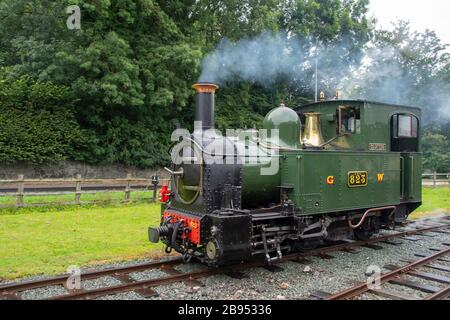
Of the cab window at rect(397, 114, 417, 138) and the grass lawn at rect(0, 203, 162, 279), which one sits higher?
the cab window at rect(397, 114, 417, 138)

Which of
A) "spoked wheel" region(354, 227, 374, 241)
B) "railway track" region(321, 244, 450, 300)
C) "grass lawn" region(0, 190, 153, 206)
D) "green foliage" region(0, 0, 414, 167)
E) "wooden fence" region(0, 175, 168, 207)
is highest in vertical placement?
"green foliage" region(0, 0, 414, 167)

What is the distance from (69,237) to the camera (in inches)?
338

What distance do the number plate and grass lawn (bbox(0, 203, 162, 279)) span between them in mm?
3841

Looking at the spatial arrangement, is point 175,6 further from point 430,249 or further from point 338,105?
point 430,249

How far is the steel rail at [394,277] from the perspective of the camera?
5.29m

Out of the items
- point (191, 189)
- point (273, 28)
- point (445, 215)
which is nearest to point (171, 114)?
point (273, 28)

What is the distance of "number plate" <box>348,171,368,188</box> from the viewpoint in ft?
25.1

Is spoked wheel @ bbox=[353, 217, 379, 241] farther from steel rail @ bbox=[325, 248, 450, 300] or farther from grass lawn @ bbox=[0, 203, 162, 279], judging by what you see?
grass lawn @ bbox=[0, 203, 162, 279]

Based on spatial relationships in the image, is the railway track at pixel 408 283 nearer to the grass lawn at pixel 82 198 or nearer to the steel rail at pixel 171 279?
the steel rail at pixel 171 279

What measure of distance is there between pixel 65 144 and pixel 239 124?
9.58 metres

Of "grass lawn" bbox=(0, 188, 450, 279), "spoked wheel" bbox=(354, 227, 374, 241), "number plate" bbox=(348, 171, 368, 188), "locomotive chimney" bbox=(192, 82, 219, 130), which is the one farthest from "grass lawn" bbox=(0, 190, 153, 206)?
"number plate" bbox=(348, 171, 368, 188)

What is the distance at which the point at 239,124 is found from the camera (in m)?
23.4

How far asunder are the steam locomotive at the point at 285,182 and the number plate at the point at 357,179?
19 mm

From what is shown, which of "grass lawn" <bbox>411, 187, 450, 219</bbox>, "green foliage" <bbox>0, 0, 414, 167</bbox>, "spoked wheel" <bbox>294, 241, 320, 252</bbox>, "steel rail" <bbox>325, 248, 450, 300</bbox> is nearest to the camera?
"steel rail" <bbox>325, 248, 450, 300</bbox>
